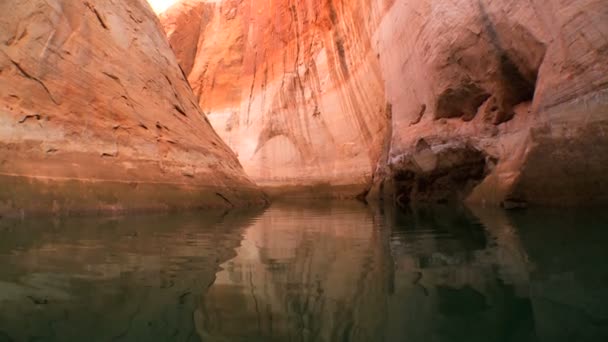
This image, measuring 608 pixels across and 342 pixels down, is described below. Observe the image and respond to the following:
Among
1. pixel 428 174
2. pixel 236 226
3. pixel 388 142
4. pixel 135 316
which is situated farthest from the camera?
pixel 388 142

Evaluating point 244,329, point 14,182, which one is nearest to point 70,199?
point 14,182

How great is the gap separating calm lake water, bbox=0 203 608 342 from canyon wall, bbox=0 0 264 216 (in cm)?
202

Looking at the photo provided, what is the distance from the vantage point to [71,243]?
324cm

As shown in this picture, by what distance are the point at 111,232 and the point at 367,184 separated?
33.1 feet

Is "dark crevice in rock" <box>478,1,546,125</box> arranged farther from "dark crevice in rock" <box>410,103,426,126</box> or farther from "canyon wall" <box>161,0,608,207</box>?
"dark crevice in rock" <box>410,103,426,126</box>

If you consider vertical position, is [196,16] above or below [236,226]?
above

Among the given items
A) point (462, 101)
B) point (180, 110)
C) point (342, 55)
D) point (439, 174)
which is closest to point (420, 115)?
point (462, 101)

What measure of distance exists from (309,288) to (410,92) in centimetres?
918

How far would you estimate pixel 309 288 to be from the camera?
77.7 inches

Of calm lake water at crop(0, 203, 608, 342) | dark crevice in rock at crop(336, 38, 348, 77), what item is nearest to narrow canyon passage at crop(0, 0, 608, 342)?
calm lake water at crop(0, 203, 608, 342)

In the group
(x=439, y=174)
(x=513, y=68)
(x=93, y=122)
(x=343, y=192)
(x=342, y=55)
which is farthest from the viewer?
(x=342, y=55)

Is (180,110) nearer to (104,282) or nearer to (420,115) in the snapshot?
(420,115)

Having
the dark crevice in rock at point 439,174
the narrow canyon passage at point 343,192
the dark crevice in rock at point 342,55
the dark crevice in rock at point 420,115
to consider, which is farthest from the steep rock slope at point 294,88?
the dark crevice in rock at point 439,174

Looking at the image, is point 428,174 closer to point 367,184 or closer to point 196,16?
point 367,184
